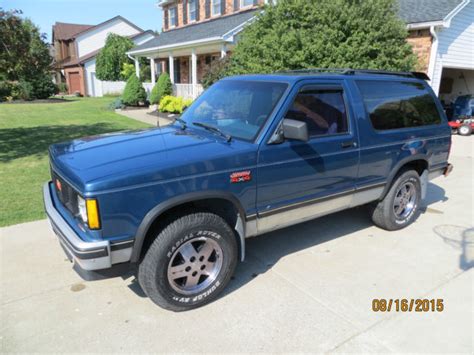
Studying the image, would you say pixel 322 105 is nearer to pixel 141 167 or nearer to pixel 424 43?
pixel 141 167

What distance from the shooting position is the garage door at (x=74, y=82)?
3747 centimetres

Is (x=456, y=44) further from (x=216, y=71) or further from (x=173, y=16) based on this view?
(x=173, y=16)

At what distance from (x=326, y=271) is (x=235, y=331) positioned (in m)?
1.34

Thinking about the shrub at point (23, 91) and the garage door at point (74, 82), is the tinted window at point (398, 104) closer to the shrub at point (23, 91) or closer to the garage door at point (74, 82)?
the shrub at point (23, 91)

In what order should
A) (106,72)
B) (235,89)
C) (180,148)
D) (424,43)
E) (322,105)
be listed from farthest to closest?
(106,72)
(424,43)
(235,89)
(322,105)
(180,148)

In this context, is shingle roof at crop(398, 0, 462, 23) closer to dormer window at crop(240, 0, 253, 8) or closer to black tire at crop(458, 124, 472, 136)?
black tire at crop(458, 124, 472, 136)

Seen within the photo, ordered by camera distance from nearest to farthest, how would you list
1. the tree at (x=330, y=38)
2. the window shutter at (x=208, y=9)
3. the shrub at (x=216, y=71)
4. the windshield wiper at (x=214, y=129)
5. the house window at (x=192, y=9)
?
1. the windshield wiper at (x=214, y=129)
2. the tree at (x=330, y=38)
3. the shrub at (x=216, y=71)
4. the window shutter at (x=208, y=9)
5. the house window at (x=192, y=9)

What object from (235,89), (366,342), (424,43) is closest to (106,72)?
(424,43)

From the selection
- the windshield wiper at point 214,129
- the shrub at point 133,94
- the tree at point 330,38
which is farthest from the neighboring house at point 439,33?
the shrub at point 133,94

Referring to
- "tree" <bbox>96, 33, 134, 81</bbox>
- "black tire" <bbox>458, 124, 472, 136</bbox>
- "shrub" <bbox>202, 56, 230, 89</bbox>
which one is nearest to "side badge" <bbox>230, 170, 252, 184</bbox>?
"shrub" <bbox>202, 56, 230, 89</bbox>

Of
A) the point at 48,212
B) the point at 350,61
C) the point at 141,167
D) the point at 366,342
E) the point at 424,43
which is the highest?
the point at 424,43

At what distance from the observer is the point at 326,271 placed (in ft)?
12.8

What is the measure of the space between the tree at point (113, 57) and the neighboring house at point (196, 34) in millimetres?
4427

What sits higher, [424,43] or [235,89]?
[424,43]
